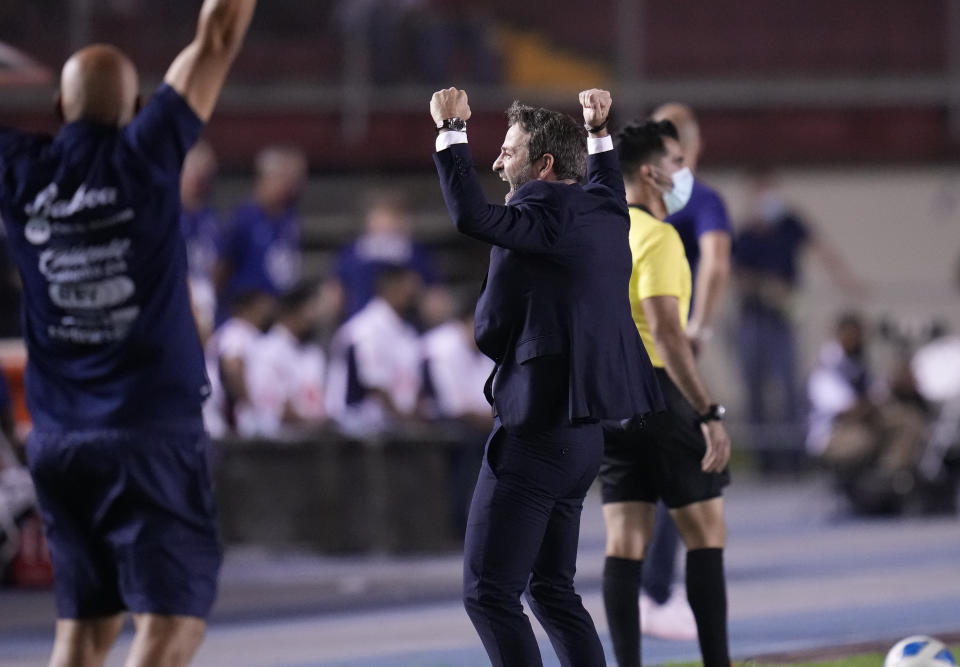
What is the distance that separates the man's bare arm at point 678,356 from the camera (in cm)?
538

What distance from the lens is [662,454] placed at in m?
5.51

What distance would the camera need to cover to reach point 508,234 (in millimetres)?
4387

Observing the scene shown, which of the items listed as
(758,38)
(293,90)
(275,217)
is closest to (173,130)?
(275,217)

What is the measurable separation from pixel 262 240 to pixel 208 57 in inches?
354

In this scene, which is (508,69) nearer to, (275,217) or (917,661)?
(275,217)

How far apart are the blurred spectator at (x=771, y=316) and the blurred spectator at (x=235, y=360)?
234 inches

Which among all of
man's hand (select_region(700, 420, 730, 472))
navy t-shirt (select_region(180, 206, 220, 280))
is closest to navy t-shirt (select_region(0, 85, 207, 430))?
man's hand (select_region(700, 420, 730, 472))

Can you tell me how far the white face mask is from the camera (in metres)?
5.82

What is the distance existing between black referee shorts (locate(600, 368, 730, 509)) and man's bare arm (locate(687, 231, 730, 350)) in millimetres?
1043

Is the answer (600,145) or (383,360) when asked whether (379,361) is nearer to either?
(383,360)

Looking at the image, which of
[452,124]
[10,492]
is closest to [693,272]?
[452,124]

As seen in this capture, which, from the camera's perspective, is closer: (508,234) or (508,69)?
(508,234)

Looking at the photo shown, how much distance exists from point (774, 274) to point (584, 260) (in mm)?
11962

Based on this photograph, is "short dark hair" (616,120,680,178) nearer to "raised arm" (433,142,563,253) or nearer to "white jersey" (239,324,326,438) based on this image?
"raised arm" (433,142,563,253)
